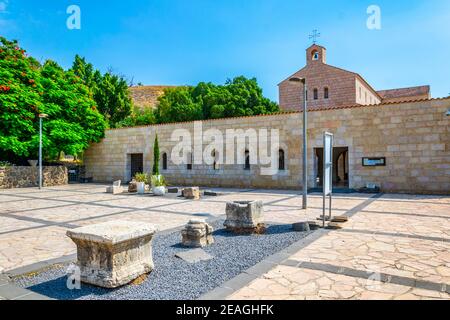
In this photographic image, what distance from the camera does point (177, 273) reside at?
13.2 feet

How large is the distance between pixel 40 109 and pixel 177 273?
19.0m

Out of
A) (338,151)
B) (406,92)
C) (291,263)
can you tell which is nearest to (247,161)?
(338,151)

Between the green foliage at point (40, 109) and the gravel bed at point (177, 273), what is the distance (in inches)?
651

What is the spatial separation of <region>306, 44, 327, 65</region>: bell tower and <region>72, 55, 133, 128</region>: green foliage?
20.7 metres

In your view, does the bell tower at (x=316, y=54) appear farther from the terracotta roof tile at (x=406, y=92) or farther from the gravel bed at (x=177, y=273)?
the gravel bed at (x=177, y=273)

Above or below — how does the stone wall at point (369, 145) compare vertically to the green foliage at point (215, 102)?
below

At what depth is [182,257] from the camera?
182 inches

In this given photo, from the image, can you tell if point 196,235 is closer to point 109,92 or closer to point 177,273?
point 177,273

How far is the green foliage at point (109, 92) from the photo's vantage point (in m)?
31.0

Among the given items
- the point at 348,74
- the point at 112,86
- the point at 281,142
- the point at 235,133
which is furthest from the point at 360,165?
→ the point at 112,86

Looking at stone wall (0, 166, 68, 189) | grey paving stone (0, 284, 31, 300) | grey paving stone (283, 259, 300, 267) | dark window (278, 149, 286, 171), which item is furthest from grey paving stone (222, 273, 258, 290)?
stone wall (0, 166, 68, 189)

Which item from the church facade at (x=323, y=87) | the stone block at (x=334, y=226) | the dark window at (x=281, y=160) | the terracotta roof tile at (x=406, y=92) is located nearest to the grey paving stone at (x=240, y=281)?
the stone block at (x=334, y=226)
